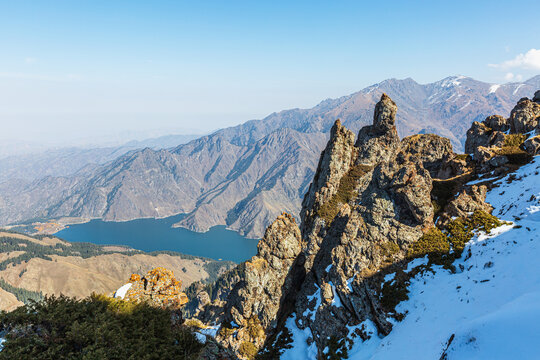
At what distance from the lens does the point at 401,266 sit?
32562 mm

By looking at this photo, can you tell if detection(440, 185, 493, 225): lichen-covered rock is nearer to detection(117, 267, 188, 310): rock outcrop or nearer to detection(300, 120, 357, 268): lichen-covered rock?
detection(300, 120, 357, 268): lichen-covered rock

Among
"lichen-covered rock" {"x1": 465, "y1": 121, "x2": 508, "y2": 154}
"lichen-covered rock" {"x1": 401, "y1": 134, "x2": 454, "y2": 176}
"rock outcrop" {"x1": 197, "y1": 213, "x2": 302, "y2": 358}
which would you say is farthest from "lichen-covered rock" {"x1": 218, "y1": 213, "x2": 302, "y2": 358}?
"lichen-covered rock" {"x1": 465, "y1": 121, "x2": 508, "y2": 154}

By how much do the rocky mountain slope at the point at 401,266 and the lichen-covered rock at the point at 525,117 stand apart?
29 centimetres

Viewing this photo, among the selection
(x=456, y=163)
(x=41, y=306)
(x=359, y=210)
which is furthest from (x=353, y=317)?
(x=456, y=163)

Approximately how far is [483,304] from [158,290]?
88.5 ft

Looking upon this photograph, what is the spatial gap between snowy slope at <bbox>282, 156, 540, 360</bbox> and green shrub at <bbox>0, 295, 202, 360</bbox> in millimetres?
17025

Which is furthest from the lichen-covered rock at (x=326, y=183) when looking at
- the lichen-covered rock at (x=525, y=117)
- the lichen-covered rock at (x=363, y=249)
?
the lichen-covered rock at (x=525, y=117)

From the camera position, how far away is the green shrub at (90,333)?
10672mm

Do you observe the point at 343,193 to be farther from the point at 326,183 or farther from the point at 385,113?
the point at 385,113

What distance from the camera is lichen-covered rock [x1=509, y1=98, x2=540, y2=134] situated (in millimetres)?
54378

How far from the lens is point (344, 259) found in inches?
1405

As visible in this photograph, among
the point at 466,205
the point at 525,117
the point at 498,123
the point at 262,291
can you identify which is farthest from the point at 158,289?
the point at 498,123

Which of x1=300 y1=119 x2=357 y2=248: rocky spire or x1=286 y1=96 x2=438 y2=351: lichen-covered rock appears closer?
x1=286 y1=96 x2=438 y2=351: lichen-covered rock

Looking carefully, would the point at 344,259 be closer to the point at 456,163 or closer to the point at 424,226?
the point at 424,226
